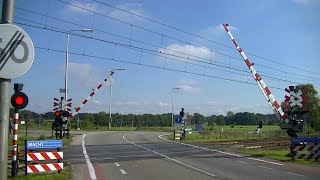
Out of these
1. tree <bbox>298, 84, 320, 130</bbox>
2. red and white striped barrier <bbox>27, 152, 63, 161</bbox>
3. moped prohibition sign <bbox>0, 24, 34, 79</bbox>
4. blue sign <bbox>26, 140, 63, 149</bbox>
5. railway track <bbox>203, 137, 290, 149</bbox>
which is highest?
tree <bbox>298, 84, 320, 130</bbox>

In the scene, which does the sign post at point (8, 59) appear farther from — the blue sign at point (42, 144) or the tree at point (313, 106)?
the tree at point (313, 106)

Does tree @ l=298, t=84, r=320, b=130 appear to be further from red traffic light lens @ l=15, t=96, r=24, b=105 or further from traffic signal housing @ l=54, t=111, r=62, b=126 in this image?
red traffic light lens @ l=15, t=96, r=24, b=105

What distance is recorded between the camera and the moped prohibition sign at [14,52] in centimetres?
661

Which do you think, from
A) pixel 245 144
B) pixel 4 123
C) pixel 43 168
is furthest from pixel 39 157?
pixel 245 144

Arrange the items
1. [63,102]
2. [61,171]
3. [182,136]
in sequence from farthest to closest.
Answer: [182,136]
[63,102]
[61,171]

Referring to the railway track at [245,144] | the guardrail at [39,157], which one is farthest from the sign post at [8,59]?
the railway track at [245,144]

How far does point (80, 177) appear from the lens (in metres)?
16.2

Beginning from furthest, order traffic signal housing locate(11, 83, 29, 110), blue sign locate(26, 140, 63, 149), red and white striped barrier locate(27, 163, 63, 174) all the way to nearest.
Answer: blue sign locate(26, 140, 63, 149) → red and white striped barrier locate(27, 163, 63, 174) → traffic signal housing locate(11, 83, 29, 110)

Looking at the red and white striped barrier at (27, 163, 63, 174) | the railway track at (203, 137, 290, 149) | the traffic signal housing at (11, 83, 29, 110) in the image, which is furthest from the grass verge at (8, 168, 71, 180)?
the railway track at (203, 137, 290, 149)

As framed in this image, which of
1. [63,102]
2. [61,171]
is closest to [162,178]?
[61,171]

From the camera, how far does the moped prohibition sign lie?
661cm

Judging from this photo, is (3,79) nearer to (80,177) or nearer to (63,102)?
(80,177)

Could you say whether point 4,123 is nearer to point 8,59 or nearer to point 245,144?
point 8,59

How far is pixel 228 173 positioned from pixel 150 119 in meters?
133
